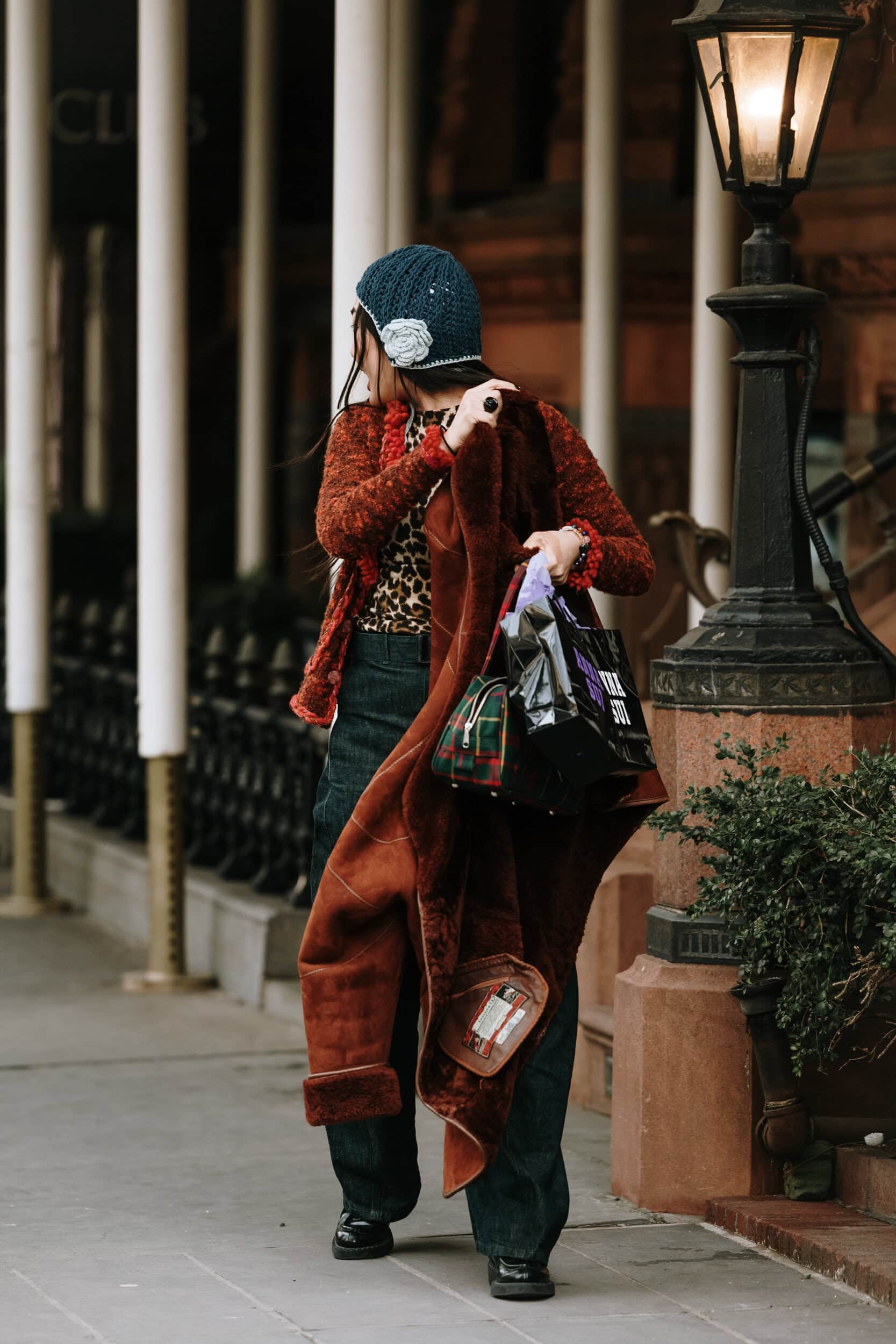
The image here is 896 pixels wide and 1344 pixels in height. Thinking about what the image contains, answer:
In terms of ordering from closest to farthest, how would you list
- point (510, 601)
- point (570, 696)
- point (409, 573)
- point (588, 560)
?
point (570, 696) < point (510, 601) < point (588, 560) < point (409, 573)

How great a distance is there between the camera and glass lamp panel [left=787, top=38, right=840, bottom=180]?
5.04 metres

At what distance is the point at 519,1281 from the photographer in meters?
4.42

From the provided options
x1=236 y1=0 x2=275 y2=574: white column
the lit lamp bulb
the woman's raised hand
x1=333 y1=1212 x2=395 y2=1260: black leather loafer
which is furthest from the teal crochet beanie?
x1=236 y1=0 x2=275 y2=574: white column

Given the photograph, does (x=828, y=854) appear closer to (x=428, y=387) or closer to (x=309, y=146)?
(x=428, y=387)

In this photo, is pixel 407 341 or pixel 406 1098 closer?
pixel 407 341

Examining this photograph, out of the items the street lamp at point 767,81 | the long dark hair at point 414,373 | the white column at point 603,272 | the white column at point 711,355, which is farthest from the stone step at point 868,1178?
the white column at point 603,272

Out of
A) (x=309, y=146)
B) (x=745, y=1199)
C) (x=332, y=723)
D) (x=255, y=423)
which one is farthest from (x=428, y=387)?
(x=309, y=146)

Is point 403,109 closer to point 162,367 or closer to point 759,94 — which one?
point 162,367

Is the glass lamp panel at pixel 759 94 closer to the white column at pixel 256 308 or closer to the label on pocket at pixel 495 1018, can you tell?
the label on pocket at pixel 495 1018

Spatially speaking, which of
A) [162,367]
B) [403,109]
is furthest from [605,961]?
[403,109]

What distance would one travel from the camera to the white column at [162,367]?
300 inches

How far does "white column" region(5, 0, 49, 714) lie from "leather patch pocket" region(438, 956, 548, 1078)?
5036 mm

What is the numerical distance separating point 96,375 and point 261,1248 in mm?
14068

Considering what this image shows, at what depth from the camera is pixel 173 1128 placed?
599cm
